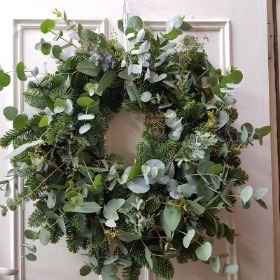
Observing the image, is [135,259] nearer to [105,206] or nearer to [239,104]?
[105,206]

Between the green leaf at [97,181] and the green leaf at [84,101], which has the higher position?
the green leaf at [84,101]

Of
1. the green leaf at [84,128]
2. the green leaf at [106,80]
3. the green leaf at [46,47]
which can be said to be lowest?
the green leaf at [84,128]

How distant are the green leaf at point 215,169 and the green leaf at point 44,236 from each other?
431 millimetres

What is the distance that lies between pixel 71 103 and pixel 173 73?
287mm

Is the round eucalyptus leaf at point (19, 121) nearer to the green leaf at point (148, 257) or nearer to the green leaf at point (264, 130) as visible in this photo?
the green leaf at point (148, 257)

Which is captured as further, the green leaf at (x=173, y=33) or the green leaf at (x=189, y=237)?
the green leaf at (x=173, y=33)

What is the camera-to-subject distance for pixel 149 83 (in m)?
0.86

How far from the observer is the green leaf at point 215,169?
2.44 feet

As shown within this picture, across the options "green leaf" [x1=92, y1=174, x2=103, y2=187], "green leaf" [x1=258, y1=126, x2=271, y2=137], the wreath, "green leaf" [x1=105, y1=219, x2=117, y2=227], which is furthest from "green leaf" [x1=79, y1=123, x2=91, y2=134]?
"green leaf" [x1=258, y1=126, x2=271, y2=137]

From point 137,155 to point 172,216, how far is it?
18 centimetres

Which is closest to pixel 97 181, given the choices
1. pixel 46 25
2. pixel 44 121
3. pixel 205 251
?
pixel 44 121

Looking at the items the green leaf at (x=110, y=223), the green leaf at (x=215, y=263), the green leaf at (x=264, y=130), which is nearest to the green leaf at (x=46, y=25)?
the green leaf at (x=110, y=223)

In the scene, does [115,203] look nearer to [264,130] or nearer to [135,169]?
[135,169]

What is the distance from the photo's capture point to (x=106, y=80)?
2.65 ft
